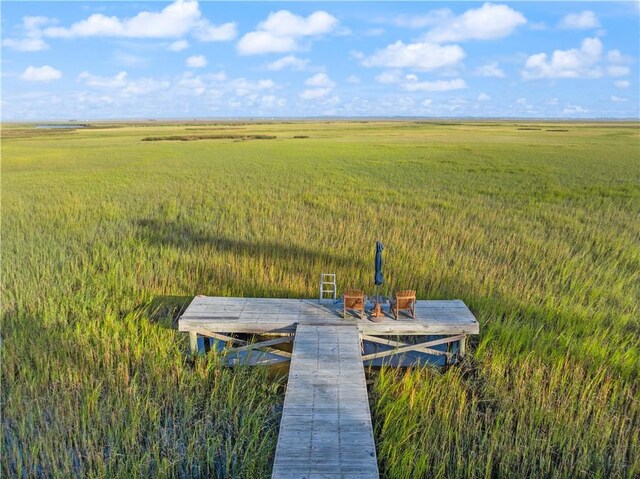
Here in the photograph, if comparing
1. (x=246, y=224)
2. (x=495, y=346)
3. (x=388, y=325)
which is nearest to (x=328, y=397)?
(x=388, y=325)

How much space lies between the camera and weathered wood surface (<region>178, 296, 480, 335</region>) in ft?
26.6

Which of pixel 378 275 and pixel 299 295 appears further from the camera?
pixel 299 295

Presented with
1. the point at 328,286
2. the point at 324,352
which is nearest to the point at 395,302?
the point at 324,352

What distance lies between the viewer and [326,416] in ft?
18.3

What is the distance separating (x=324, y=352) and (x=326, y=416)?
1701 mm

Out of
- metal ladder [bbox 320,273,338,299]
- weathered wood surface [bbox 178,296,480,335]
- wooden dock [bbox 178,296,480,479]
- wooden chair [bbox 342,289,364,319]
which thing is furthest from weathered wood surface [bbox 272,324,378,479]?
metal ladder [bbox 320,273,338,299]

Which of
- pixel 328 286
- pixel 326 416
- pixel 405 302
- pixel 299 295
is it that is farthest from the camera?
pixel 328 286

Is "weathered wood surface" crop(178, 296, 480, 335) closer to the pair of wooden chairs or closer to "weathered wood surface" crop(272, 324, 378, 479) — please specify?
the pair of wooden chairs

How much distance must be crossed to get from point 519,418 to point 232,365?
4.69 meters

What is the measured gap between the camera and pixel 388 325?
813 centimetres

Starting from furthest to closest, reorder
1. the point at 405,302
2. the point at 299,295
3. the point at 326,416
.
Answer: the point at 299,295, the point at 405,302, the point at 326,416

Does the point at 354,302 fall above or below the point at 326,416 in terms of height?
above

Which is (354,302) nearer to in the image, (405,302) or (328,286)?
(405,302)

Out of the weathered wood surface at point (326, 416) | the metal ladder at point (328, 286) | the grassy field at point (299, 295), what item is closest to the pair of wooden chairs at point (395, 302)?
the metal ladder at point (328, 286)
